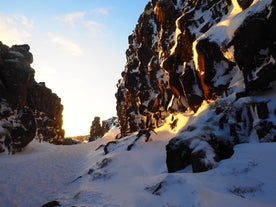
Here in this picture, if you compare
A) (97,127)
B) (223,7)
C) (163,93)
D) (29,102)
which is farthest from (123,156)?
(97,127)

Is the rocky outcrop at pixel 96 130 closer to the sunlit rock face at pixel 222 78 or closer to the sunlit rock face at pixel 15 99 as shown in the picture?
the sunlit rock face at pixel 15 99

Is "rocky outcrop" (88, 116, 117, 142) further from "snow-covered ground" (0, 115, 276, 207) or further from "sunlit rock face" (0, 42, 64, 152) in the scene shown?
"snow-covered ground" (0, 115, 276, 207)

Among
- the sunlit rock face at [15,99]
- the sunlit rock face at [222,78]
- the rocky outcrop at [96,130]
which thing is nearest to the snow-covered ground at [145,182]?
the sunlit rock face at [222,78]

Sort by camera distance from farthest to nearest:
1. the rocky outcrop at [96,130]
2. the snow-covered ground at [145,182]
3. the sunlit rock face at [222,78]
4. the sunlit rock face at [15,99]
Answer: the rocky outcrop at [96,130]
the sunlit rock face at [15,99]
the sunlit rock face at [222,78]
the snow-covered ground at [145,182]

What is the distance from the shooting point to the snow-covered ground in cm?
1392

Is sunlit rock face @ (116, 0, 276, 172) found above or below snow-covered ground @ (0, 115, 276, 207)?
above

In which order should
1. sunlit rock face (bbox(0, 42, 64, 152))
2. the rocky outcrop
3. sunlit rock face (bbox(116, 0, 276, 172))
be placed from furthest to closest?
the rocky outcrop
sunlit rock face (bbox(0, 42, 64, 152))
sunlit rock face (bbox(116, 0, 276, 172))

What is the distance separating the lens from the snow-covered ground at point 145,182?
13922mm

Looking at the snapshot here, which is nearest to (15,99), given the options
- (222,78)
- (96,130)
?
(222,78)

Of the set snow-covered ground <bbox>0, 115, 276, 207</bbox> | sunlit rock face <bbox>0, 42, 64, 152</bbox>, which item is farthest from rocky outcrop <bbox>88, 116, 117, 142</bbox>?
snow-covered ground <bbox>0, 115, 276, 207</bbox>

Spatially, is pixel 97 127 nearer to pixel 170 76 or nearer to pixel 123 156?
pixel 170 76

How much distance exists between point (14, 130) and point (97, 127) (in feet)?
232

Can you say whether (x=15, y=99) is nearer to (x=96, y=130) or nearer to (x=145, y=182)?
(x=145, y=182)

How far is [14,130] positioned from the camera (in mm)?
42938
